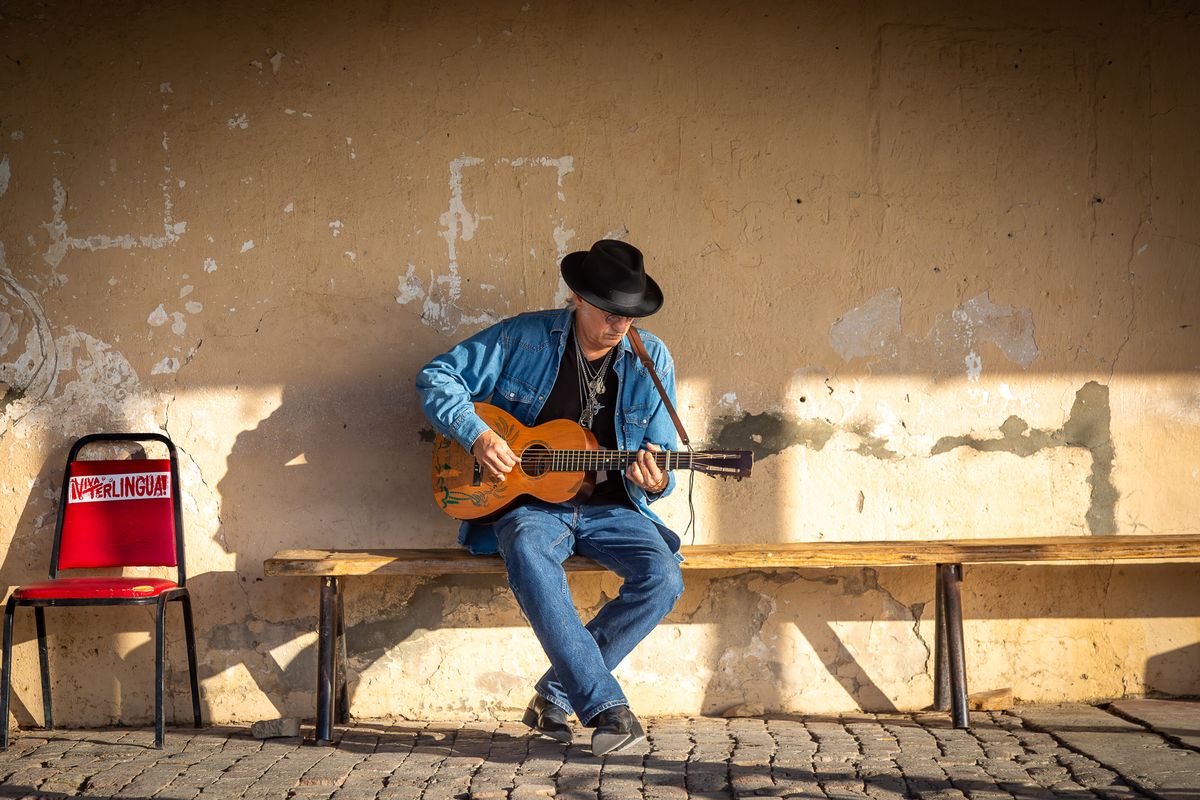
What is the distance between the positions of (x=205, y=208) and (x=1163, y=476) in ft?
12.7

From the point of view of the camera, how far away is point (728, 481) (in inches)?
179

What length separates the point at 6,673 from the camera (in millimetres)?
4043

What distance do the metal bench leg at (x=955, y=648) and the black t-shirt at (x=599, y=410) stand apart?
1.19m

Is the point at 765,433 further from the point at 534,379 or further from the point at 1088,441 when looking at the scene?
the point at 1088,441

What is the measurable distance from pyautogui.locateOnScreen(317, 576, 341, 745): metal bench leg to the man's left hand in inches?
44.1

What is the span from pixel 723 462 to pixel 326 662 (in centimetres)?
154

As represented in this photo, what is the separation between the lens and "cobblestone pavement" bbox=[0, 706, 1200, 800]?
3.41 meters

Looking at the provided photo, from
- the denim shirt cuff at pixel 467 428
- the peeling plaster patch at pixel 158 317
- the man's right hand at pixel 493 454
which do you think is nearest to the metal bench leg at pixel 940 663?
the man's right hand at pixel 493 454

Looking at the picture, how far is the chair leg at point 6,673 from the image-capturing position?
399 cm

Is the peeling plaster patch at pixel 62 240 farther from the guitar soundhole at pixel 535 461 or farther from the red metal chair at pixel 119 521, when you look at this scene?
the guitar soundhole at pixel 535 461

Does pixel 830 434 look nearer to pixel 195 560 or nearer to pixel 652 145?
pixel 652 145

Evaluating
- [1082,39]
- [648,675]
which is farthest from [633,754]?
[1082,39]

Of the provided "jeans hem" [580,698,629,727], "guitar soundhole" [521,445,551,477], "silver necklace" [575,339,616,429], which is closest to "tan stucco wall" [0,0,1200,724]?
"silver necklace" [575,339,616,429]

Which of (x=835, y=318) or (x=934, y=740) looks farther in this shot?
(x=835, y=318)
